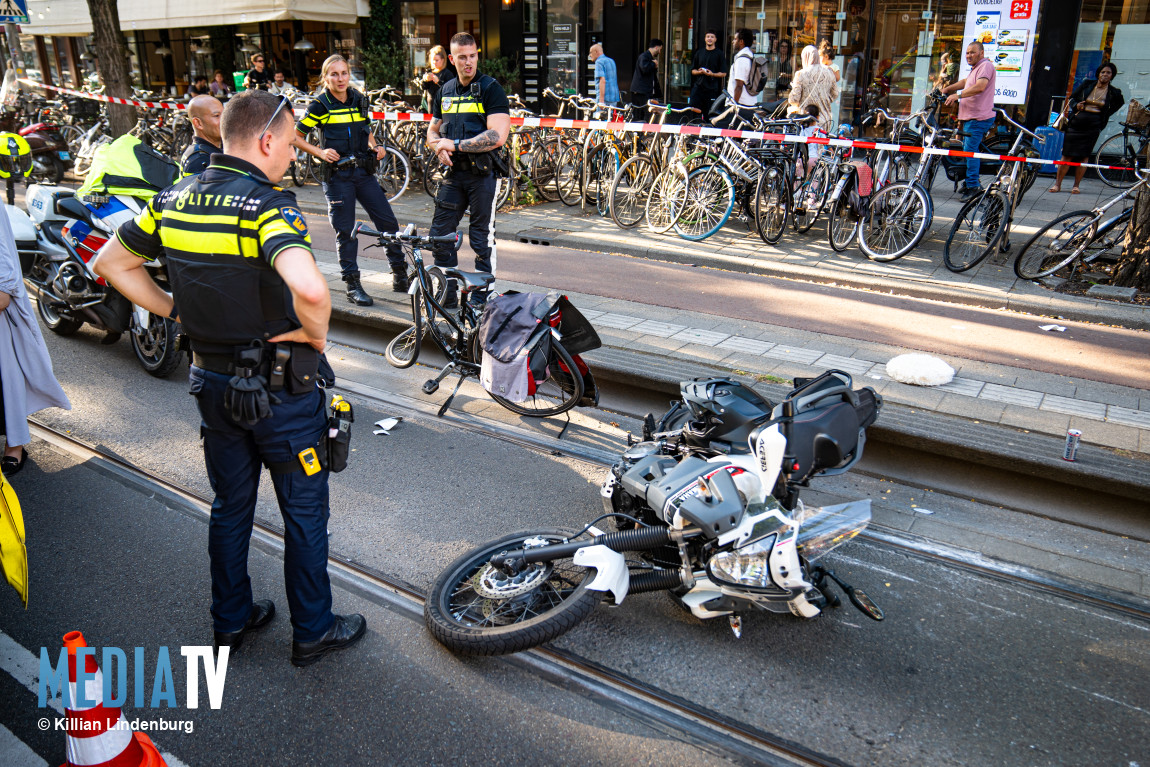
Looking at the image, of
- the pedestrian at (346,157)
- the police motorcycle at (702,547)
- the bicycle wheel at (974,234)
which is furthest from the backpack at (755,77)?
the police motorcycle at (702,547)

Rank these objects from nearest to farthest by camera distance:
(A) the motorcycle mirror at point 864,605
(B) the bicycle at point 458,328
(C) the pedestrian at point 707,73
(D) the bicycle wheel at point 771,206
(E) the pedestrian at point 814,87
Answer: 1. (A) the motorcycle mirror at point 864,605
2. (B) the bicycle at point 458,328
3. (D) the bicycle wheel at point 771,206
4. (E) the pedestrian at point 814,87
5. (C) the pedestrian at point 707,73

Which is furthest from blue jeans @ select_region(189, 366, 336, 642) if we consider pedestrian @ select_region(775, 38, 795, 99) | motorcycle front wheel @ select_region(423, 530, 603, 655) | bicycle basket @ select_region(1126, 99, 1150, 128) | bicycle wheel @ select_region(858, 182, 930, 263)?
bicycle basket @ select_region(1126, 99, 1150, 128)

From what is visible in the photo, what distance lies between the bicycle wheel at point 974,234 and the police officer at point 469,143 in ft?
15.3

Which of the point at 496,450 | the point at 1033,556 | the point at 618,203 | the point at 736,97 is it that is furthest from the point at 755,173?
the point at 1033,556

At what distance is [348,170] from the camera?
24.0 ft

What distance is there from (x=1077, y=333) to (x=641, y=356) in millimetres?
3664

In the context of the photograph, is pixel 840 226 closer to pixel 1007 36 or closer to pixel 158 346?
pixel 1007 36

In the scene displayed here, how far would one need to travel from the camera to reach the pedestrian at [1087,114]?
1167 cm

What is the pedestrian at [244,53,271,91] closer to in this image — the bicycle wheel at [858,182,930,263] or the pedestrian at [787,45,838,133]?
the pedestrian at [787,45,838,133]

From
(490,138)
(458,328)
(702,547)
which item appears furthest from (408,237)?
(702,547)

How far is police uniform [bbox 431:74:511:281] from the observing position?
22.8ft

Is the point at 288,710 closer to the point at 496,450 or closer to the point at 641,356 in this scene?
the point at 496,450

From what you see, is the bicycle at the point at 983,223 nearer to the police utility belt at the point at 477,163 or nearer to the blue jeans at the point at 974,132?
the blue jeans at the point at 974,132

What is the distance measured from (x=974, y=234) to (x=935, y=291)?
42.9 inches
